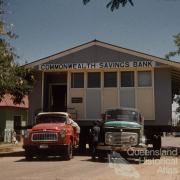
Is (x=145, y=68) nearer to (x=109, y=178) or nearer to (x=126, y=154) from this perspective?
(x=126, y=154)

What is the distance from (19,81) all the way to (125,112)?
7912 mm

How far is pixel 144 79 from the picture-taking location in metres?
23.8

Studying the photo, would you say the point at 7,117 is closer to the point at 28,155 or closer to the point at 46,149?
the point at 28,155

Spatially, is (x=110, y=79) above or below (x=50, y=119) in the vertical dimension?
above

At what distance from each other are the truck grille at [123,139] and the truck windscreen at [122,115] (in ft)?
3.97

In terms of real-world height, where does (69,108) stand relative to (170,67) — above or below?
below

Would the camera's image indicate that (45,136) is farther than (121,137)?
Yes

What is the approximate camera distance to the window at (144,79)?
77.8 feet

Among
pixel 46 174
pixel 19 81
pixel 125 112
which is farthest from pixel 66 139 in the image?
pixel 19 81

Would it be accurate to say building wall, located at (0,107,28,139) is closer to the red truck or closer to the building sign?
the building sign

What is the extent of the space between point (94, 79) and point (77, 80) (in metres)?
1.06

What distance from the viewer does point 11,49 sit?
23.6 meters

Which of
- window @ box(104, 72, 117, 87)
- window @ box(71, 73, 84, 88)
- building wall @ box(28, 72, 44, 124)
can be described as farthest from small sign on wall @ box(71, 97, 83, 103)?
building wall @ box(28, 72, 44, 124)

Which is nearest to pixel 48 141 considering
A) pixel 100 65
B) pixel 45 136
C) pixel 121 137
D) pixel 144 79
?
pixel 45 136
